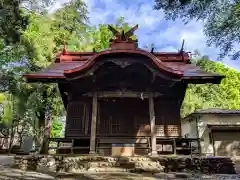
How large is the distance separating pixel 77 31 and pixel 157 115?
438 inches

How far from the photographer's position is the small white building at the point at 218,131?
20156mm

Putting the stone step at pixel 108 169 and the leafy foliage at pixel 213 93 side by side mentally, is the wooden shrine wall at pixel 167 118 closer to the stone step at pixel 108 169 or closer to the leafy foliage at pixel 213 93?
the stone step at pixel 108 169

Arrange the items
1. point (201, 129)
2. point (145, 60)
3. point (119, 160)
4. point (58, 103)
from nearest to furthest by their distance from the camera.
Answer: point (119, 160), point (145, 60), point (58, 103), point (201, 129)

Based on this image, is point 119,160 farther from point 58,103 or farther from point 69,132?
point 58,103

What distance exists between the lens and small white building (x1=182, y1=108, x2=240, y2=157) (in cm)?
2016

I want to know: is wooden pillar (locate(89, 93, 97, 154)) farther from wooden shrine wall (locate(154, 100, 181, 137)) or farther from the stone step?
wooden shrine wall (locate(154, 100, 181, 137))

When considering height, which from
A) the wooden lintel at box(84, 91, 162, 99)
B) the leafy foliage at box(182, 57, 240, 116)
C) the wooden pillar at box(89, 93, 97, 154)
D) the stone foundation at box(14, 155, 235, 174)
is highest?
the leafy foliage at box(182, 57, 240, 116)

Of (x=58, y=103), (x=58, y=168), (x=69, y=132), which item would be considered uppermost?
(x=58, y=103)

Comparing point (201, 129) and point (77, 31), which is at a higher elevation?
point (77, 31)

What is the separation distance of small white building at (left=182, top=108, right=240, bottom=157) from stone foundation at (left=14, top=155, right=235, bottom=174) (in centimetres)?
1243

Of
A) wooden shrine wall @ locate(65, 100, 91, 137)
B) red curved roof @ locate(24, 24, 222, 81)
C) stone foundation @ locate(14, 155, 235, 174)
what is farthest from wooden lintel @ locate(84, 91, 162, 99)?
stone foundation @ locate(14, 155, 235, 174)

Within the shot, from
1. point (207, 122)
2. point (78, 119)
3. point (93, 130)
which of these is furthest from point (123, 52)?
point (207, 122)

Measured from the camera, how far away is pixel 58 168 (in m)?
8.20

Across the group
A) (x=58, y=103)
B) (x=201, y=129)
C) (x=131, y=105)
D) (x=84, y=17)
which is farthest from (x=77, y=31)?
(x=201, y=129)
